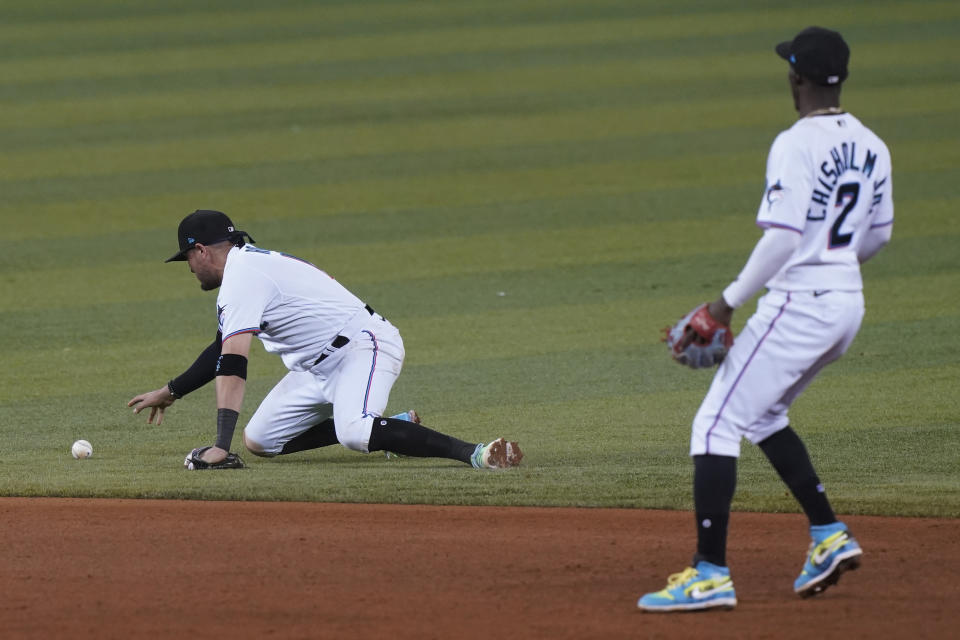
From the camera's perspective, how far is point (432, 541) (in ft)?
18.3

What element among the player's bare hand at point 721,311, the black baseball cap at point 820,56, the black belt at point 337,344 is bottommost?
the black belt at point 337,344

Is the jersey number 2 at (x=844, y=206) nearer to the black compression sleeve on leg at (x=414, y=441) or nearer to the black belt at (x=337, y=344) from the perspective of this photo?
the black compression sleeve on leg at (x=414, y=441)

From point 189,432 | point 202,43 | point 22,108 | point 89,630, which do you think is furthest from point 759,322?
point 202,43

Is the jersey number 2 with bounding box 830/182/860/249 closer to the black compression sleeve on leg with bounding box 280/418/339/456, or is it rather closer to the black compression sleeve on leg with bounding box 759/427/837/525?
the black compression sleeve on leg with bounding box 759/427/837/525

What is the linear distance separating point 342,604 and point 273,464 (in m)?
2.84

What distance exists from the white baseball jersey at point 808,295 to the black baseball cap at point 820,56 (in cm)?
13

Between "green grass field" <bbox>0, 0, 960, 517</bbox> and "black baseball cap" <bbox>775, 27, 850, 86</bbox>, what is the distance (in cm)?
Result: 222

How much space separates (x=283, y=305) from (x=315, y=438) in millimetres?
845

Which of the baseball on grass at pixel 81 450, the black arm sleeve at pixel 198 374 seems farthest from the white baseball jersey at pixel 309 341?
the baseball on grass at pixel 81 450

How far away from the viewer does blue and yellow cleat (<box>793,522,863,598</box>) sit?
4.64 m

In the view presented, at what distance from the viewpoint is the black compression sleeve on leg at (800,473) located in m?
4.77

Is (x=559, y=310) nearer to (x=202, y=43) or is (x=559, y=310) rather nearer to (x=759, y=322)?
(x=759, y=322)

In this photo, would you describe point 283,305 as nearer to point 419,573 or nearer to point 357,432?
point 357,432

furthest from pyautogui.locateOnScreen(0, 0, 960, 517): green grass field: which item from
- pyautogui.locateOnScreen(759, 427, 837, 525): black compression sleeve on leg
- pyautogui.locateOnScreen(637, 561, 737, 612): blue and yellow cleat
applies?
pyautogui.locateOnScreen(637, 561, 737, 612): blue and yellow cleat
